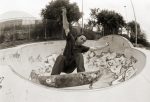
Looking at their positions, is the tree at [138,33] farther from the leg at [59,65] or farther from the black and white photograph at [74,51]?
the leg at [59,65]

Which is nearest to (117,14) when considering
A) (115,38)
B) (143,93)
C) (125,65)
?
(115,38)

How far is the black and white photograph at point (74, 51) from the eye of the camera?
319cm

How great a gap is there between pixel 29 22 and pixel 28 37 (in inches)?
4.9

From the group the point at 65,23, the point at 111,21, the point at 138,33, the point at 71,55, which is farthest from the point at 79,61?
the point at 138,33

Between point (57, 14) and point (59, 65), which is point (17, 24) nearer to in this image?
point (57, 14)

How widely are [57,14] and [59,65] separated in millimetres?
414

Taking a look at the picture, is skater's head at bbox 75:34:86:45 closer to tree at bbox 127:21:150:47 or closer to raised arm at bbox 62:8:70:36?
raised arm at bbox 62:8:70:36

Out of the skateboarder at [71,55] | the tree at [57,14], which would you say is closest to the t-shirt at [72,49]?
the skateboarder at [71,55]

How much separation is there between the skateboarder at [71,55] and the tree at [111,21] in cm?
20

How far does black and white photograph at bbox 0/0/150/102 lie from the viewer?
319 cm

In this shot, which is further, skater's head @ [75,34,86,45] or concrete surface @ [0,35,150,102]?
skater's head @ [75,34,86,45]

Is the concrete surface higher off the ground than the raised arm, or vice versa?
the raised arm

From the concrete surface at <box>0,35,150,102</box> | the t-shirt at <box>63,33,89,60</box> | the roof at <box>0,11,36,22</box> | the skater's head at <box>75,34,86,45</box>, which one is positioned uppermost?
the roof at <box>0,11,36,22</box>

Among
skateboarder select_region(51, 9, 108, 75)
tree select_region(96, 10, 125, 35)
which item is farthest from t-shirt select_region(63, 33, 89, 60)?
tree select_region(96, 10, 125, 35)
